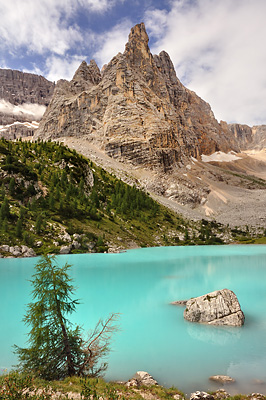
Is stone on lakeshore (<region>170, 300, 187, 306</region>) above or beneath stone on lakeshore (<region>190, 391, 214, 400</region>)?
above

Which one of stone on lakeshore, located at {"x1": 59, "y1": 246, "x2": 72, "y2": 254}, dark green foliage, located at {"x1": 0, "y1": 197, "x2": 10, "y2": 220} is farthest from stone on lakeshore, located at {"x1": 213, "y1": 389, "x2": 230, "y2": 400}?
dark green foliage, located at {"x1": 0, "y1": 197, "x2": 10, "y2": 220}

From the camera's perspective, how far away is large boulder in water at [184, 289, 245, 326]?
15203 millimetres

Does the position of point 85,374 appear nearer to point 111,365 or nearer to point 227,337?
point 111,365

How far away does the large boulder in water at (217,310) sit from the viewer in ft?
49.9

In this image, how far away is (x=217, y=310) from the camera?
15.7 metres

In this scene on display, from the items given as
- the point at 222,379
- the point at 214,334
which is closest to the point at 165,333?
the point at 214,334

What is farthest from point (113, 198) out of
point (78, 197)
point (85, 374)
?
point (85, 374)

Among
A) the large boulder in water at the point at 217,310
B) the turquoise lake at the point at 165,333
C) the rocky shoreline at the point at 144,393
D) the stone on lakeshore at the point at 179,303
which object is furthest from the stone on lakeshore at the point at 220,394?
the stone on lakeshore at the point at 179,303

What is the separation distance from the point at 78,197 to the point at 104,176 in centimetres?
3280

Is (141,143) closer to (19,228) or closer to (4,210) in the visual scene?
(4,210)

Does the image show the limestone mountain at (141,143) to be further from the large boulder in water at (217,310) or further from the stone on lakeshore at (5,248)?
the large boulder in water at (217,310)

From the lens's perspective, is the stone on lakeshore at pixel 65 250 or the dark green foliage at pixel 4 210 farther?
the stone on lakeshore at pixel 65 250

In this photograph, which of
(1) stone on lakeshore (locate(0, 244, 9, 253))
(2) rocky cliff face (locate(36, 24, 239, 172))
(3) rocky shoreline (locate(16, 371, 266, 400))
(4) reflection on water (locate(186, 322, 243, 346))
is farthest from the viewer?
(2) rocky cliff face (locate(36, 24, 239, 172))

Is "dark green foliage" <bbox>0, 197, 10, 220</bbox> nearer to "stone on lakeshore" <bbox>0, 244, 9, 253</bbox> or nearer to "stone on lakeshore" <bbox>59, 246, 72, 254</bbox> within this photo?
"stone on lakeshore" <bbox>0, 244, 9, 253</bbox>
